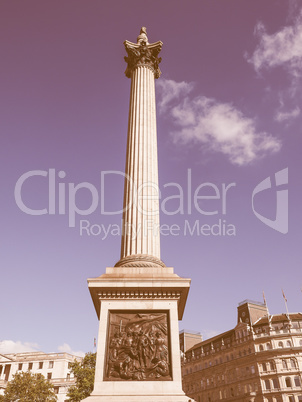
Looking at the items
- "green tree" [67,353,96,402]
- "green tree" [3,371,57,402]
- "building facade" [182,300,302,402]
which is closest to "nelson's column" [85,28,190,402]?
"green tree" [67,353,96,402]

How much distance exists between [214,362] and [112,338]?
7545cm

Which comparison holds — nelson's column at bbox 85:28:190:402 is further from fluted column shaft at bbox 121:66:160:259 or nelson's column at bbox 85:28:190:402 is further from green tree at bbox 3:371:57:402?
green tree at bbox 3:371:57:402

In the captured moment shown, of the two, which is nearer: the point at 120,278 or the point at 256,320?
the point at 120,278

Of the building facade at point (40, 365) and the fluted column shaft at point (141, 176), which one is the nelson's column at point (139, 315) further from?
the building facade at point (40, 365)

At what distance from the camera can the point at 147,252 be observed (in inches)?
656

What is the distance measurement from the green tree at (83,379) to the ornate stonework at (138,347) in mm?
35082

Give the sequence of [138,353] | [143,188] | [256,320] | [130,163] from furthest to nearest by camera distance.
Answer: [256,320] → [130,163] → [143,188] → [138,353]

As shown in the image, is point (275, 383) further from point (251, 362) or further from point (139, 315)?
point (139, 315)

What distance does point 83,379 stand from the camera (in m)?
45.1

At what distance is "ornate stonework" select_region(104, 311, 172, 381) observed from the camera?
12.8 meters

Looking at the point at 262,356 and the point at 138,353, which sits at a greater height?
the point at 262,356

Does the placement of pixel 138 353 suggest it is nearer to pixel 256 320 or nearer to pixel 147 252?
pixel 147 252

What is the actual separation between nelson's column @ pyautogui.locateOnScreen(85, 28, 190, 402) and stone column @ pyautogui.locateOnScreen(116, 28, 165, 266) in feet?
0.18

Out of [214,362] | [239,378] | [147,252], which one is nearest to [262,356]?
[239,378]
